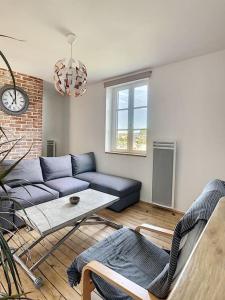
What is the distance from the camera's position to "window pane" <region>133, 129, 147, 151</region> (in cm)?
321

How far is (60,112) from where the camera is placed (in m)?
4.61

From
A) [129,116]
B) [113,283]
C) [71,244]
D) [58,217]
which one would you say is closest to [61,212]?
[58,217]

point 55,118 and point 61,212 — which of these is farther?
point 55,118

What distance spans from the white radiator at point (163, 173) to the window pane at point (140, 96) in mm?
784

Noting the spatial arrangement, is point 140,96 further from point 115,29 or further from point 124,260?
point 124,260

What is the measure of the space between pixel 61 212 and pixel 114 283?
1014 mm

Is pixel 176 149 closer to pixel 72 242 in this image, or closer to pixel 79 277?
pixel 72 242

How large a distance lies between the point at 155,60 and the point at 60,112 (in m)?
2.78

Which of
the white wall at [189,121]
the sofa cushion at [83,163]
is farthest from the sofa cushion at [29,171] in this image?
the white wall at [189,121]

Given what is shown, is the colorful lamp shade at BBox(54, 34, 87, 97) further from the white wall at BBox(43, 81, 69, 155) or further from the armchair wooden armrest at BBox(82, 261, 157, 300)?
the white wall at BBox(43, 81, 69, 155)

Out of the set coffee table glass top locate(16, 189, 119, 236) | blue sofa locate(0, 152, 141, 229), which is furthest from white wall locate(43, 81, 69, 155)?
coffee table glass top locate(16, 189, 119, 236)

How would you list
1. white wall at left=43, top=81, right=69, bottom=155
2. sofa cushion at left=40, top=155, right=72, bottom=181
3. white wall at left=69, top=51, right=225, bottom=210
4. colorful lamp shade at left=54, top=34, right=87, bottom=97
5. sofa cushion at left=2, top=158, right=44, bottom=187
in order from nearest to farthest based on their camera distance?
colorful lamp shade at left=54, top=34, right=87, bottom=97 < white wall at left=69, top=51, right=225, bottom=210 < sofa cushion at left=2, top=158, right=44, bottom=187 < sofa cushion at left=40, top=155, right=72, bottom=181 < white wall at left=43, top=81, right=69, bottom=155

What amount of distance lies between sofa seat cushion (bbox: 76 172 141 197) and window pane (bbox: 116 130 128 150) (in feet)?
2.27

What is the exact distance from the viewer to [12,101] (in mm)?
3170
